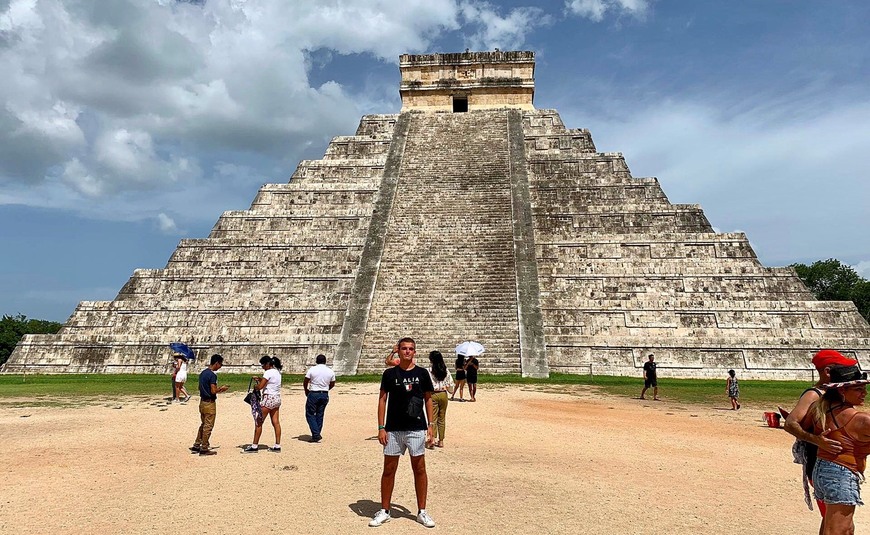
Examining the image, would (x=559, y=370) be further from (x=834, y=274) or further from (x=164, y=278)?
(x=834, y=274)

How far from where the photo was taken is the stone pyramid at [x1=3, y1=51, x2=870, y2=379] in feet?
58.4

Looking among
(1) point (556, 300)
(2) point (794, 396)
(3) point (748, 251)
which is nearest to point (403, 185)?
(1) point (556, 300)

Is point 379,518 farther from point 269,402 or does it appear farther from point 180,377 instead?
point 180,377

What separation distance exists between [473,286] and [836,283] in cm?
4137

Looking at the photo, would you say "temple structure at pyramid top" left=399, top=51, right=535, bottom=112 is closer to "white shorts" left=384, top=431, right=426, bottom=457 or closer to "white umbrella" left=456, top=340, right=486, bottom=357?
"white umbrella" left=456, top=340, right=486, bottom=357

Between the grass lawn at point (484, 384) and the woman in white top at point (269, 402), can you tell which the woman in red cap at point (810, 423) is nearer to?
the woman in white top at point (269, 402)

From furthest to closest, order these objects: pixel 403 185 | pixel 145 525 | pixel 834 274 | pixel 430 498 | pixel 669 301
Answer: pixel 834 274 < pixel 403 185 < pixel 669 301 < pixel 430 498 < pixel 145 525

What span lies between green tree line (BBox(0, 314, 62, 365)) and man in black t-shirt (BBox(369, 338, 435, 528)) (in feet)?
121

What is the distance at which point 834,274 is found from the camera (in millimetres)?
46344

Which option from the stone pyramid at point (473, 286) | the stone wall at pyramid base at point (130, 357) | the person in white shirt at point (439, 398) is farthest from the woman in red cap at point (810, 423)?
the stone wall at pyramid base at point (130, 357)

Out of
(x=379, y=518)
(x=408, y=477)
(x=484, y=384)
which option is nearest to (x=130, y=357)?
(x=484, y=384)

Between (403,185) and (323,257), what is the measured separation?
5376 millimetres

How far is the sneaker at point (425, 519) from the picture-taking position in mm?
4781

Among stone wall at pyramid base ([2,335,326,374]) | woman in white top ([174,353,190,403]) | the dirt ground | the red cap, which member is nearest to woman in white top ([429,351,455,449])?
the dirt ground
